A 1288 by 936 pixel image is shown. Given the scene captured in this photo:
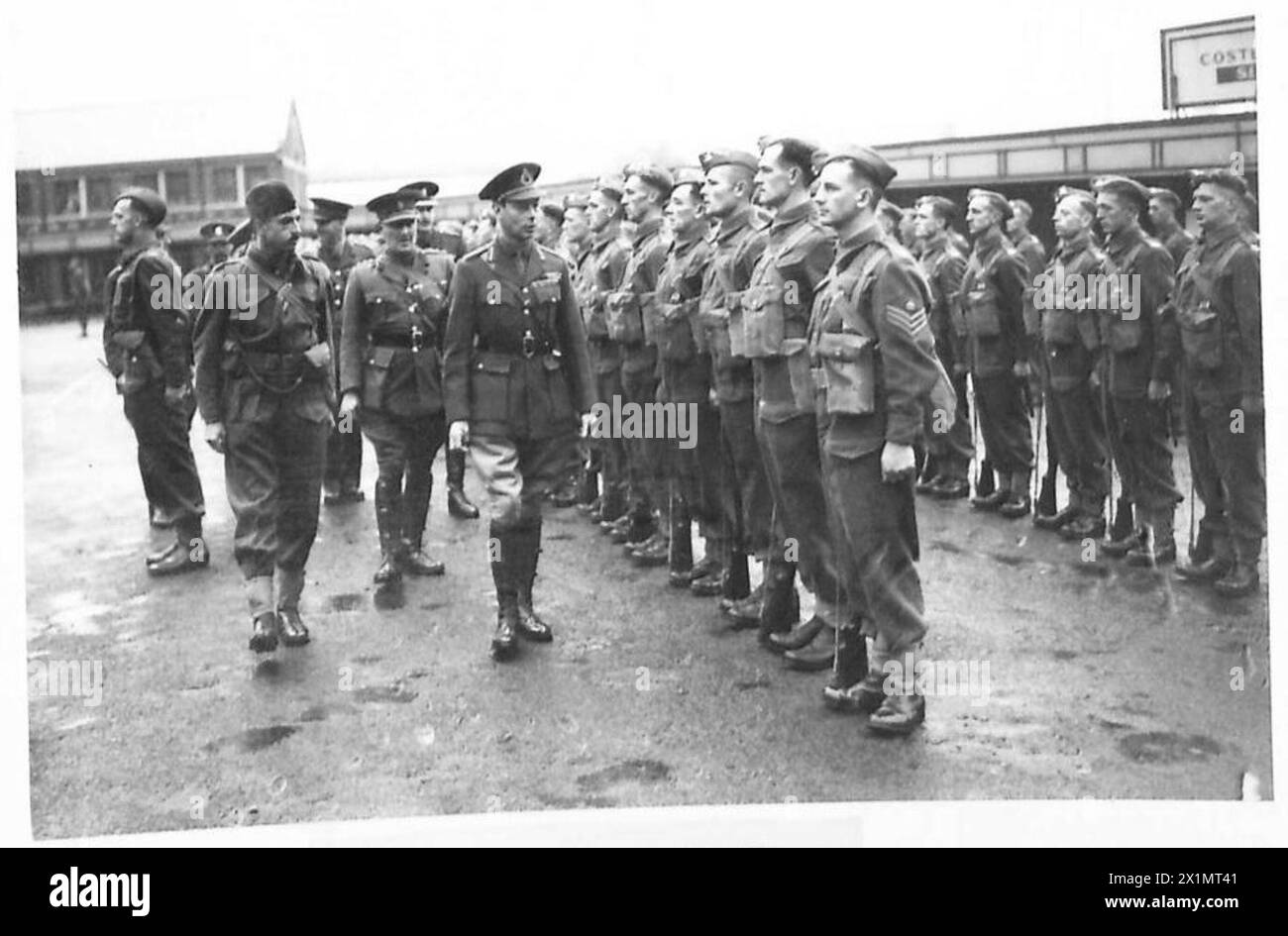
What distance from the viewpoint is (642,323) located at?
6.29 m

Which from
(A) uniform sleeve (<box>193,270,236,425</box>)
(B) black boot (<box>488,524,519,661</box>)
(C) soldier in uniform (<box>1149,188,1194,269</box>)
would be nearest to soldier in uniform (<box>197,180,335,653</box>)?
(A) uniform sleeve (<box>193,270,236,425</box>)

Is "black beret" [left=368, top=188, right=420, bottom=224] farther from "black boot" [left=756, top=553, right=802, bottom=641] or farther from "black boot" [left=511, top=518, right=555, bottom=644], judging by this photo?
"black boot" [left=756, top=553, right=802, bottom=641]

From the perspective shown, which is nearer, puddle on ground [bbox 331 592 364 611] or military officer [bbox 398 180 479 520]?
puddle on ground [bbox 331 592 364 611]

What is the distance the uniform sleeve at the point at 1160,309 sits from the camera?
237 inches

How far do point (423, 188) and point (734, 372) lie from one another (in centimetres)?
146

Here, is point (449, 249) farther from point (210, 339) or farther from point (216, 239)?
point (210, 339)

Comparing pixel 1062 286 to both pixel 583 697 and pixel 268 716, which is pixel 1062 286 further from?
pixel 268 716

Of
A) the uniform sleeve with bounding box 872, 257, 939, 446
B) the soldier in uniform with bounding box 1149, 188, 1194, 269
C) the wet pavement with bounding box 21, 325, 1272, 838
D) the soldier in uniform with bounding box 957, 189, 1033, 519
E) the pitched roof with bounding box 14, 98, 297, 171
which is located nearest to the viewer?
the uniform sleeve with bounding box 872, 257, 939, 446

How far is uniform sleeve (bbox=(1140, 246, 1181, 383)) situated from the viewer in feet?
19.7

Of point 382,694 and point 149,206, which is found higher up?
point 149,206

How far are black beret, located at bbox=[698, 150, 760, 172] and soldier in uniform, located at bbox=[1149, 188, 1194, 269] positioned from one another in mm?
1642

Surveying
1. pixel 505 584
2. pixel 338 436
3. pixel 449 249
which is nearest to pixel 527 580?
pixel 505 584

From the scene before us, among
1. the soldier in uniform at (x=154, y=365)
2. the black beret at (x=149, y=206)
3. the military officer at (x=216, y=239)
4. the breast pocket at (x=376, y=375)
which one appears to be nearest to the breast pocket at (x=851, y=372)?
the breast pocket at (x=376, y=375)
